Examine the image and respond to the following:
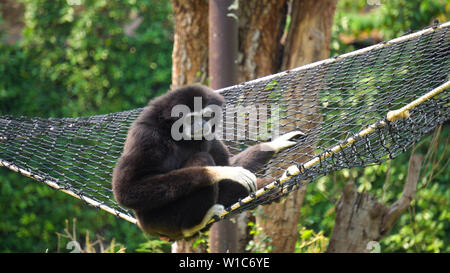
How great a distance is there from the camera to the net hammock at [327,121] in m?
2.96

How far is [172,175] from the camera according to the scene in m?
2.99

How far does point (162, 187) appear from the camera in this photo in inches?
116

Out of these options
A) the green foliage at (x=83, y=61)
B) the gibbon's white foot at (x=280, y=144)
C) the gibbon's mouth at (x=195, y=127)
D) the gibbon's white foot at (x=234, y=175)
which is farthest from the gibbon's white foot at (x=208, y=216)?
the green foliage at (x=83, y=61)

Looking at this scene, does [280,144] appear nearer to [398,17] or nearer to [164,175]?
[164,175]

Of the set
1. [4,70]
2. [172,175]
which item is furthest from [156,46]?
[172,175]

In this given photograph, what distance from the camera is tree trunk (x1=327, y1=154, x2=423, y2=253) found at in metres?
4.63

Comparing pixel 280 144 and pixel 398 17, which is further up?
pixel 398 17

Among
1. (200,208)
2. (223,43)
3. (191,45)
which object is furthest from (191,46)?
(200,208)

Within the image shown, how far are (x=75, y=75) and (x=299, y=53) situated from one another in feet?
12.9

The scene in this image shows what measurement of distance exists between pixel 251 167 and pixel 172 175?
93 cm

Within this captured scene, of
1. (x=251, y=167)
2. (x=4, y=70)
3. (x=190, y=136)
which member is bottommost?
(x=251, y=167)

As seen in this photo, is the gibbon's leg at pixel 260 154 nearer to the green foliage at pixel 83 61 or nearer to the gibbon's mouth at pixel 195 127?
the gibbon's mouth at pixel 195 127

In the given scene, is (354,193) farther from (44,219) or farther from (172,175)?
(44,219)

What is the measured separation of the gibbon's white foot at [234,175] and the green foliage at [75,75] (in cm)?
Result: 455
